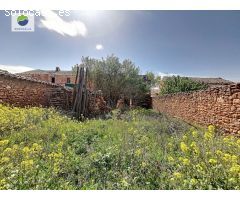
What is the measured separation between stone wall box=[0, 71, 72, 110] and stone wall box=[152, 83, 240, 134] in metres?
6.45

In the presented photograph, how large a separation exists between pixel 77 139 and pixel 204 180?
3434 millimetres

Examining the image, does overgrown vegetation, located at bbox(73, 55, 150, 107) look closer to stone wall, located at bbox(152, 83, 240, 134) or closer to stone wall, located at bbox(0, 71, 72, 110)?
stone wall, located at bbox(0, 71, 72, 110)

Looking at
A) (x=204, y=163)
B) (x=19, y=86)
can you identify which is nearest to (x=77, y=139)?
(x=204, y=163)

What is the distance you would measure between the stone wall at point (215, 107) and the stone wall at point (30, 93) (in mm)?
6452

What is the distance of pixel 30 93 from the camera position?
1038 cm

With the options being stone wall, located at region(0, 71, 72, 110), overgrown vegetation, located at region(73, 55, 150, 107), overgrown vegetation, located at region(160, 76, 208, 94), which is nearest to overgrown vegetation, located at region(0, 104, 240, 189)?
stone wall, located at region(0, 71, 72, 110)

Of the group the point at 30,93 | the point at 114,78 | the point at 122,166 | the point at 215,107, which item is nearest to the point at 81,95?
the point at 30,93

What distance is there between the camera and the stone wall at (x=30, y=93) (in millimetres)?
8906

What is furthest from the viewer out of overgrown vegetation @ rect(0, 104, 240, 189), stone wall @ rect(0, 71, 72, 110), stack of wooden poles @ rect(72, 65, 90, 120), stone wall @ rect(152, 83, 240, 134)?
stack of wooden poles @ rect(72, 65, 90, 120)

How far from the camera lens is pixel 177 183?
3.11m

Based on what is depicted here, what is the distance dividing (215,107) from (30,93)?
26.0 ft

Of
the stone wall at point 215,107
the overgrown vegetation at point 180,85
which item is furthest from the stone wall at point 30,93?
the overgrown vegetation at point 180,85

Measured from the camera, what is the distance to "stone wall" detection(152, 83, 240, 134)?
6.16 metres
